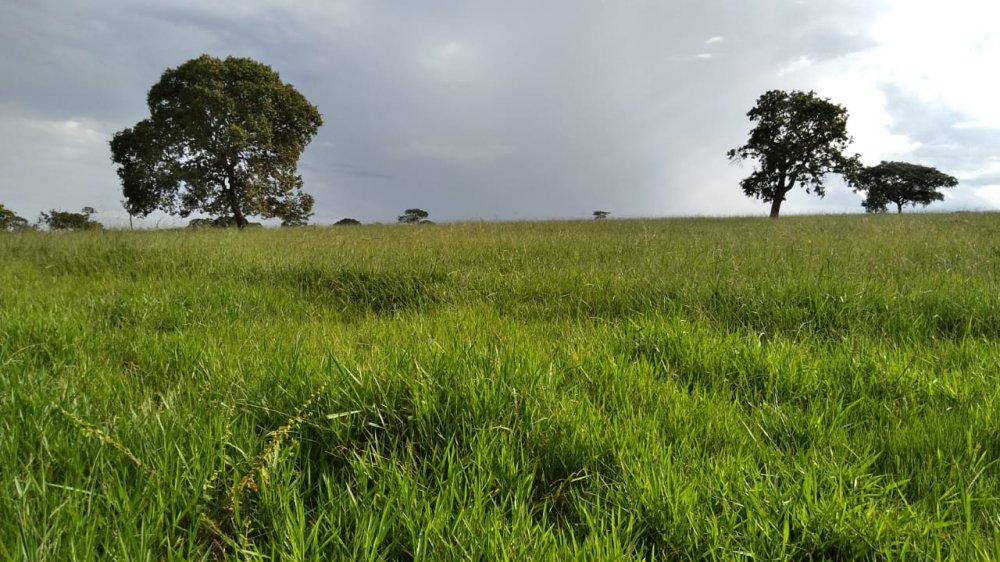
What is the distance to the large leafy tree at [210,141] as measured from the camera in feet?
81.8

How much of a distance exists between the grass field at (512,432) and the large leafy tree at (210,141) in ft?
83.9

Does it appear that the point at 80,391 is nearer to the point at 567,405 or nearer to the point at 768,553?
the point at 567,405

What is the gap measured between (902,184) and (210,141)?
8140cm

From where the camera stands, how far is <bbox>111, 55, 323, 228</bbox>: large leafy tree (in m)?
24.9

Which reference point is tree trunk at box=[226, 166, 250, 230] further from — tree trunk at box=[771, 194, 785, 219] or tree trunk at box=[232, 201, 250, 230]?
tree trunk at box=[771, 194, 785, 219]

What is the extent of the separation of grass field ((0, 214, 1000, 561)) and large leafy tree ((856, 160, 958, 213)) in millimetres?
75335

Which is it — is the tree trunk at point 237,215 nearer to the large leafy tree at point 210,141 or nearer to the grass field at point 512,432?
the large leafy tree at point 210,141

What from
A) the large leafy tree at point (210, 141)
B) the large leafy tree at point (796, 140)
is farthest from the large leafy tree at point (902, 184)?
the large leafy tree at point (210, 141)

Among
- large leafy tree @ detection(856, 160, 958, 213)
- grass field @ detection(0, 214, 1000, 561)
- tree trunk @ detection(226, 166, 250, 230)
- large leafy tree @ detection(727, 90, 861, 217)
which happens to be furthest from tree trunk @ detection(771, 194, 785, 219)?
large leafy tree @ detection(856, 160, 958, 213)

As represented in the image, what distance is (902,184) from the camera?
200ft

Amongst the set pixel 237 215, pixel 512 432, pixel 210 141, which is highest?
pixel 210 141

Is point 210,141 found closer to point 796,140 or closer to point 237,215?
point 237,215

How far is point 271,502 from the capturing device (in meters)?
1.49

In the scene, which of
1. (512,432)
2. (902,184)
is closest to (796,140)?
(512,432)
